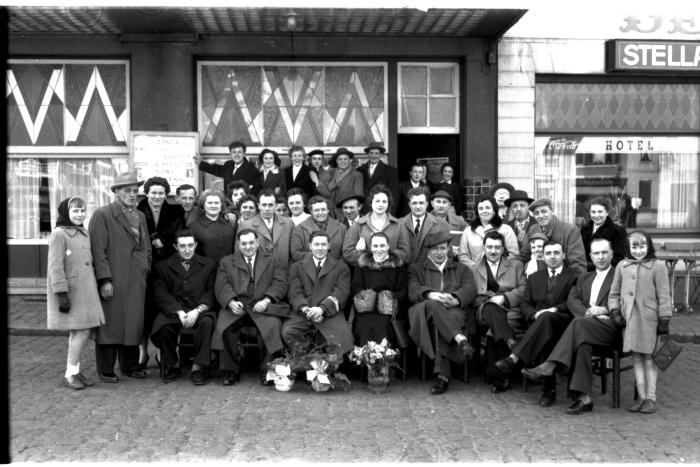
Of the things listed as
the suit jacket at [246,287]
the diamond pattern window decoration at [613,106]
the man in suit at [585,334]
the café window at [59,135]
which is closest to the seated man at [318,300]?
the suit jacket at [246,287]

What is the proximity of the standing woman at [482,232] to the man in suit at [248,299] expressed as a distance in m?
1.87

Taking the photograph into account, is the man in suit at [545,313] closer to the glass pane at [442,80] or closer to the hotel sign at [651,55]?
the glass pane at [442,80]

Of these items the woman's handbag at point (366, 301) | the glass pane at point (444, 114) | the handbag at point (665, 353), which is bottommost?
the handbag at point (665, 353)

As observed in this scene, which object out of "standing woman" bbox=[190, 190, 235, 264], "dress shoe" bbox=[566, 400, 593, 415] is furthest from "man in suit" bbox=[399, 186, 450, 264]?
"dress shoe" bbox=[566, 400, 593, 415]

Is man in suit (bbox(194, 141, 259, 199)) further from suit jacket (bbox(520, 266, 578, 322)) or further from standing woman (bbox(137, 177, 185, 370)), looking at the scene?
suit jacket (bbox(520, 266, 578, 322))

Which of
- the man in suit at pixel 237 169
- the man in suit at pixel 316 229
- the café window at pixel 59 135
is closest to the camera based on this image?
the man in suit at pixel 316 229

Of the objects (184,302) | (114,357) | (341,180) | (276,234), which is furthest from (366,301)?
(341,180)

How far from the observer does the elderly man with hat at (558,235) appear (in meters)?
8.50

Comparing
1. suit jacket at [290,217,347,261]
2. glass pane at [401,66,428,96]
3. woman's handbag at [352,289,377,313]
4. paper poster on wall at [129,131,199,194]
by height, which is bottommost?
woman's handbag at [352,289,377,313]

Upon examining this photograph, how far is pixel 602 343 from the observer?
24.5 ft

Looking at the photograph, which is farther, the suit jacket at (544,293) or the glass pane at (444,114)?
the glass pane at (444,114)

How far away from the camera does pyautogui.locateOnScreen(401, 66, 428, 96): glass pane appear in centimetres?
1327

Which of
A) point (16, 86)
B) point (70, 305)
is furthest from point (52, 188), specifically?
point (70, 305)

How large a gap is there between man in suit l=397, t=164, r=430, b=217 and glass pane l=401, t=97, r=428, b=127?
4.90 feet
